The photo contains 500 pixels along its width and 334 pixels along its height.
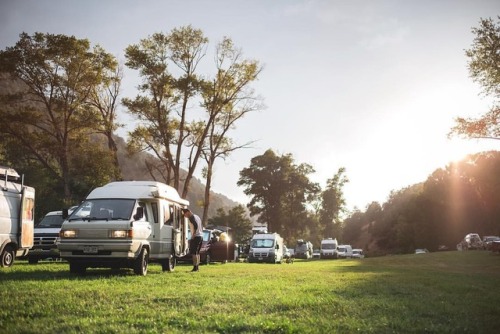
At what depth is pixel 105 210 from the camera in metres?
15.2

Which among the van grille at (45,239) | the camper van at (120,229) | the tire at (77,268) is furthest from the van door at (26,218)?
the tire at (77,268)

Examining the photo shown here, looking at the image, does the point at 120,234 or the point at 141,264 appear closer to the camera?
the point at 120,234

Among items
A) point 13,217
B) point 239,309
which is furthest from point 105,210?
point 239,309

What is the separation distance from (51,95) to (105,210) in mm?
23581

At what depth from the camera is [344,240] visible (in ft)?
429

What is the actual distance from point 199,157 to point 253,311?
1239 inches

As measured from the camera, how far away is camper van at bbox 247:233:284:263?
130ft

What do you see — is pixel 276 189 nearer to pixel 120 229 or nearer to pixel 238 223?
pixel 238 223

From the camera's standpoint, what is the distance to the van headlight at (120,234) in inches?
564

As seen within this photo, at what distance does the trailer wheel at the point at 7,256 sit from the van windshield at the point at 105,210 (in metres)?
3.89

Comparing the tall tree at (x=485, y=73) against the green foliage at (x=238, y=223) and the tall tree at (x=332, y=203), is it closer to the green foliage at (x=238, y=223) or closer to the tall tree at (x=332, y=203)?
the tall tree at (x=332, y=203)

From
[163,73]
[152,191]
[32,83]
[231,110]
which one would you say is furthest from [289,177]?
[152,191]

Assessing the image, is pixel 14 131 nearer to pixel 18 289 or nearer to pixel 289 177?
pixel 18 289

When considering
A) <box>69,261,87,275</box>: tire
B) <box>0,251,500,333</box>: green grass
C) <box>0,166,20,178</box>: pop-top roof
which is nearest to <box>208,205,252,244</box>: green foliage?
<box>0,166,20,178</box>: pop-top roof
